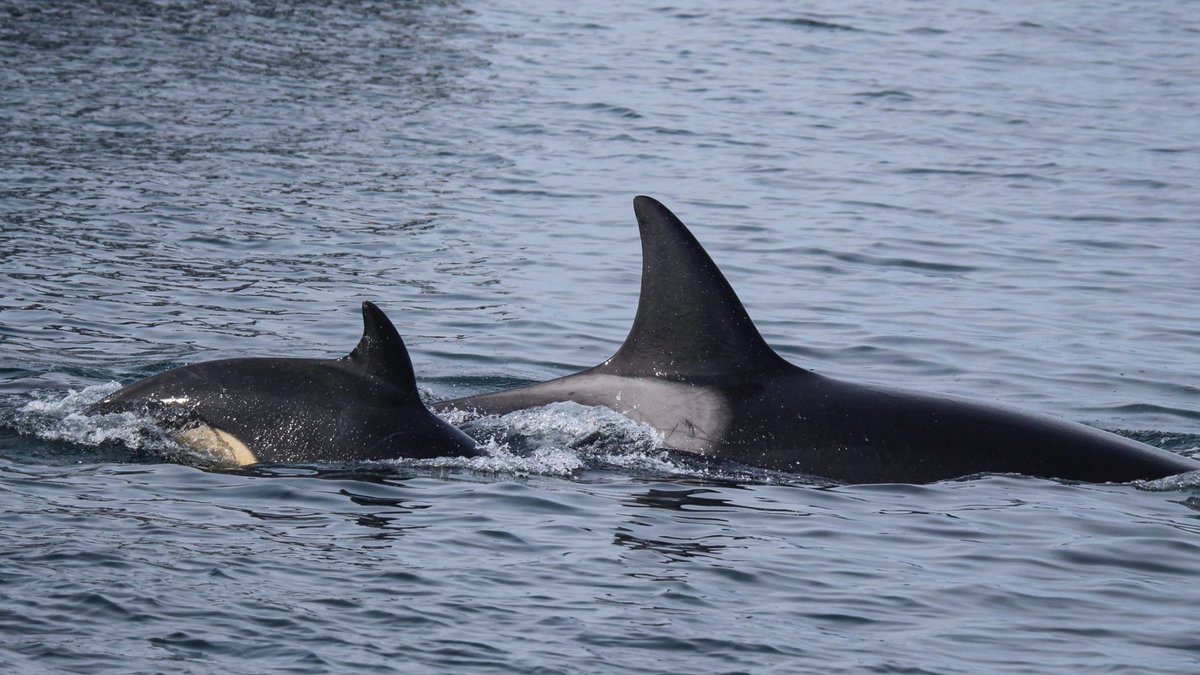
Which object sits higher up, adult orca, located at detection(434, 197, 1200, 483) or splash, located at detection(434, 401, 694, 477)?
adult orca, located at detection(434, 197, 1200, 483)

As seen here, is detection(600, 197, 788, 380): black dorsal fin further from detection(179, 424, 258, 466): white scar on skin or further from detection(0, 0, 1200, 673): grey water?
detection(179, 424, 258, 466): white scar on skin

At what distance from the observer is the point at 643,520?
389 inches

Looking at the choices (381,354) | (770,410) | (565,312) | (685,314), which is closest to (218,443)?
(381,354)

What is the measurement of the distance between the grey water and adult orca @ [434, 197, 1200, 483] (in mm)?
223

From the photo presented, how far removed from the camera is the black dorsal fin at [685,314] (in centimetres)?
1072

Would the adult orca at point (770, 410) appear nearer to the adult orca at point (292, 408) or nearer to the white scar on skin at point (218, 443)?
the adult orca at point (292, 408)

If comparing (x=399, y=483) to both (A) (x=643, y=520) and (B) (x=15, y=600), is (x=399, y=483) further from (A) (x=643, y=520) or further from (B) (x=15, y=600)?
(B) (x=15, y=600)

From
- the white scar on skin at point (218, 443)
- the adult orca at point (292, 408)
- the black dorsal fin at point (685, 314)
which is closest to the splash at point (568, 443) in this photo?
the black dorsal fin at point (685, 314)

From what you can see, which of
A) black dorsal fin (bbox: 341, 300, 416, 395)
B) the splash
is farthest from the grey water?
black dorsal fin (bbox: 341, 300, 416, 395)

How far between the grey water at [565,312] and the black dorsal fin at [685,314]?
0.57 metres

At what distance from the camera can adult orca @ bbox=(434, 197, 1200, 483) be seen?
10.8 metres

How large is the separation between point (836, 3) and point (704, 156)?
21.5 m

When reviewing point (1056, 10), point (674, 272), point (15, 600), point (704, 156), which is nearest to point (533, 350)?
point (674, 272)

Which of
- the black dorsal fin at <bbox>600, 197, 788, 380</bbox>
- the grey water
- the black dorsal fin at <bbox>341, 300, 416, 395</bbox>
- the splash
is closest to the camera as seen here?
the grey water
